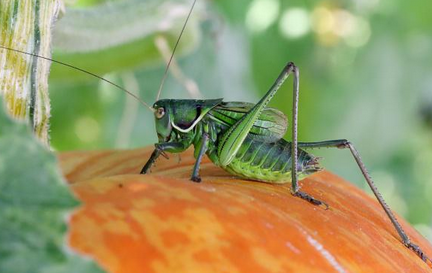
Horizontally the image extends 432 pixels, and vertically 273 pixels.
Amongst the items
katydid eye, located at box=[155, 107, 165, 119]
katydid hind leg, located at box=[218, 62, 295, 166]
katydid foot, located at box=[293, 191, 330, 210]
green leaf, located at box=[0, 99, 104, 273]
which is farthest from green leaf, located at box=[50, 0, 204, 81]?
green leaf, located at box=[0, 99, 104, 273]

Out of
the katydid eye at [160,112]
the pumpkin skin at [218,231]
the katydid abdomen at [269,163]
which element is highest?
the katydid eye at [160,112]

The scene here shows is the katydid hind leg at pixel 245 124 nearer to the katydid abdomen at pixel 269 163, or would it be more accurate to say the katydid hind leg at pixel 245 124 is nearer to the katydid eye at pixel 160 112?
the katydid abdomen at pixel 269 163

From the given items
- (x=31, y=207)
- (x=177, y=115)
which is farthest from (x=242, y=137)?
(x=31, y=207)

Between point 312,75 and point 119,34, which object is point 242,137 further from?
point 312,75

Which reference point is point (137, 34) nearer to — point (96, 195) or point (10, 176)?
point (96, 195)

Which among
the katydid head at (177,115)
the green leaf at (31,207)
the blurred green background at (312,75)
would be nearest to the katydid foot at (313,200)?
the katydid head at (177,115)

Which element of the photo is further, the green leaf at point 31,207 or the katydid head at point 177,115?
the katydid head at point 177,115
